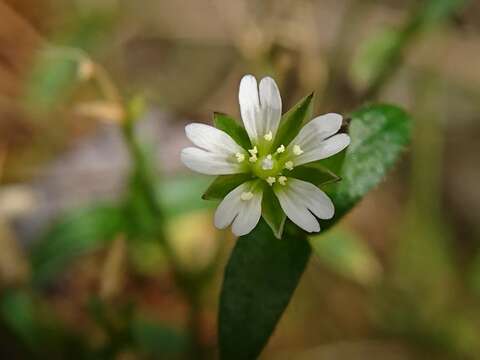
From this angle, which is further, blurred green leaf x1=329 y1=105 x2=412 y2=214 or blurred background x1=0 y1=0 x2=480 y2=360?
blurred background x1=0 y1=0 x2=480 y2=360

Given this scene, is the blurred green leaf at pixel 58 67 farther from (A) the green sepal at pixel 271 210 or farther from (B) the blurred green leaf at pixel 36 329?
(A) the green sepal at pixel 271 210

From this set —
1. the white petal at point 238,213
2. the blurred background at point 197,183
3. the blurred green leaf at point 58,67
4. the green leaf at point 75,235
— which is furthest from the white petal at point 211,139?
the blurred green leaf at point 58,67

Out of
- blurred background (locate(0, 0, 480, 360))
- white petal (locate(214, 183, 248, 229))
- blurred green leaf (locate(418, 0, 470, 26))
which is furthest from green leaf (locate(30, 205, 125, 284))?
blurred green leaf (locate(418, 0, 470, 26))

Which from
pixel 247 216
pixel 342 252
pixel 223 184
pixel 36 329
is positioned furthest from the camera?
pixel 342 252

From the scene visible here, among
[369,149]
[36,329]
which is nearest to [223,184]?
[369,149]

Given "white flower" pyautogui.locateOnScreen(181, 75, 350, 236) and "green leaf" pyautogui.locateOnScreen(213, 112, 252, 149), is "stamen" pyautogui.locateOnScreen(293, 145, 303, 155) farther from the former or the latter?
"green leaf" pyautogui.locateOnScreen(213, 112, 252, 149)

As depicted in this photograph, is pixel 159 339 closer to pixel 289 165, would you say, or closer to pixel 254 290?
pixel 254 290
